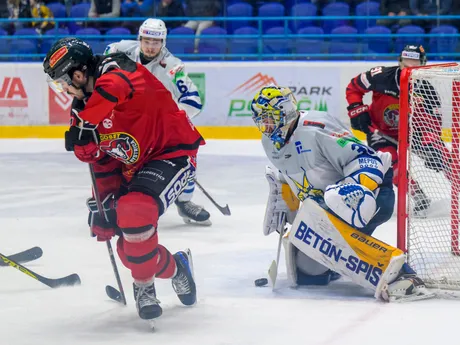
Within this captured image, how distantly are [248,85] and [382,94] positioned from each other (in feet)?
11.2

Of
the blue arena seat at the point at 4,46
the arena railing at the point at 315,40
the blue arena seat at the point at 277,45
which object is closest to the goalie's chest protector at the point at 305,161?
the arena railing at the point at 315,40

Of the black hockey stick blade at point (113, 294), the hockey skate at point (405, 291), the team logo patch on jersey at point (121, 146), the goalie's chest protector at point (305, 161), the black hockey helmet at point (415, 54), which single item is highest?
the black hockey helmet at point (415, 54)

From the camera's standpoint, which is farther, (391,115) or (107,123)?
(391,115)

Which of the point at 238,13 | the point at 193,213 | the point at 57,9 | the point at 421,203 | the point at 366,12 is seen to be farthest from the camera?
the point at 57,9

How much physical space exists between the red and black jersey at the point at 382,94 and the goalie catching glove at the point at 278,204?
174 centimetres

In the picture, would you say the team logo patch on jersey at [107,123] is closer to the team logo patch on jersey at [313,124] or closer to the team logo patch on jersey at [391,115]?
the team logo patch on jersey at [313,124]

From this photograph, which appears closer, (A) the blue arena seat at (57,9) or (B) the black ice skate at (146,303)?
(B) the black ice skate at (146,303)

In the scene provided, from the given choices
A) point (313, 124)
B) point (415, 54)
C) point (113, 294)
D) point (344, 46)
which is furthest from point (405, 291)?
point (344, 46)

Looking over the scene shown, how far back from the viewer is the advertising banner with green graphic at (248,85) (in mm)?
8516

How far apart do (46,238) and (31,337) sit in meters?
1.73

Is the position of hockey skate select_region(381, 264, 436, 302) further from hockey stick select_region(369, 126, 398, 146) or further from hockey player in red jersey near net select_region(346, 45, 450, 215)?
hockey stick select_region(369, 126, 398, 146)

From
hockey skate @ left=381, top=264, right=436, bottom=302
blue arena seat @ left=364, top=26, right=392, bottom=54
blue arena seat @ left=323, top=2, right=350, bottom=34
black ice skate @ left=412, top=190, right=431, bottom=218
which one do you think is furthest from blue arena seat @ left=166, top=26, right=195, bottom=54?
hockey skate @ left=381, top=264, right=436, bottom=302

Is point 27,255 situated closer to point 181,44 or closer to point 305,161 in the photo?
point 305,161

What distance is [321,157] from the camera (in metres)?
3.47
